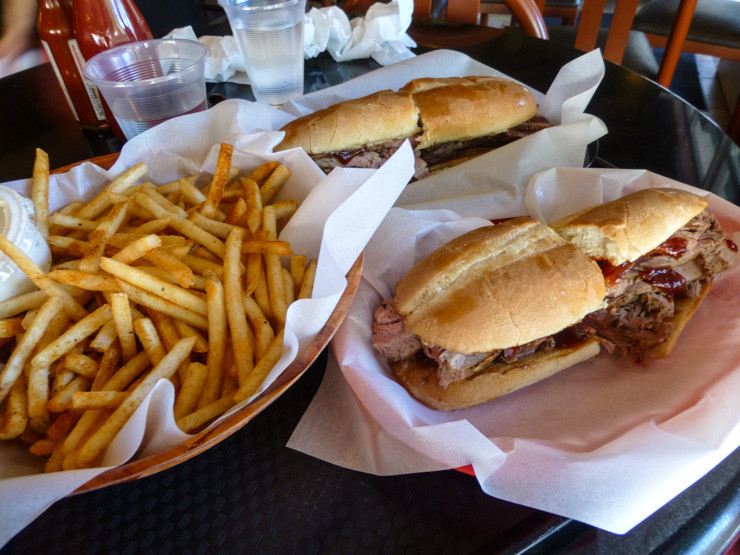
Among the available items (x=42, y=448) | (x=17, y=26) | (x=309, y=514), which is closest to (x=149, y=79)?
(x=42, y=448)

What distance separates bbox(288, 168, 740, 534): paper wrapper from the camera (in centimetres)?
98

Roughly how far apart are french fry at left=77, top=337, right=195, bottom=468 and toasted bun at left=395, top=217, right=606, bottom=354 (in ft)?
1.76

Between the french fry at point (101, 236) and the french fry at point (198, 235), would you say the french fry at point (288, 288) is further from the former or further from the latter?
the french fry at point (101, 236)

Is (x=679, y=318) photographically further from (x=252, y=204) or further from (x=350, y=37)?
(x=350, y=37)

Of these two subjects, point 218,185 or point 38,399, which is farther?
point 218,185

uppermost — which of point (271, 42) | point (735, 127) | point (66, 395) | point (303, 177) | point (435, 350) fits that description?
point (271, 42)

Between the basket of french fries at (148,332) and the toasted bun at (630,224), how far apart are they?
644 mm

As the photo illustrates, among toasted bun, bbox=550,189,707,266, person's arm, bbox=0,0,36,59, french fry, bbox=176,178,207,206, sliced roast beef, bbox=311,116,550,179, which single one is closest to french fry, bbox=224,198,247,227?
french fry, bbox=176,178,207,206

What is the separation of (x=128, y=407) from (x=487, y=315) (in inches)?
31.4

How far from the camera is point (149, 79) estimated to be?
171 cm

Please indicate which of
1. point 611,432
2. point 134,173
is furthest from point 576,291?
point 134,173

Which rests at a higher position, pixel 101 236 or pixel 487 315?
pixel 101 236

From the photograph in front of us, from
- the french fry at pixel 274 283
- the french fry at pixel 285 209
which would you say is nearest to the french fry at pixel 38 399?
the french fry at pixel 274 283

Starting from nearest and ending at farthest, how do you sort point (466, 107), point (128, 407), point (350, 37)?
1. point (128, 407)
2. point (466, 107)
3. point (350, 37)
